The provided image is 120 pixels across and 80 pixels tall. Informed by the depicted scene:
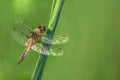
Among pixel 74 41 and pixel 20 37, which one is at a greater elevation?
pixel 20 37

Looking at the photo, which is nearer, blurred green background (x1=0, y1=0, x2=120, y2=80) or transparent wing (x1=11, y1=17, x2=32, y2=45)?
transparent wing (x1=11, y1=17, x2=32, y2=45)

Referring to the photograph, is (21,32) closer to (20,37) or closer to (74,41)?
(20,37)

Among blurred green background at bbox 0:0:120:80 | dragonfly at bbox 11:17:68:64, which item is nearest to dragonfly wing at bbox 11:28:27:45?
dragonfly at bbox 11:17:68:64

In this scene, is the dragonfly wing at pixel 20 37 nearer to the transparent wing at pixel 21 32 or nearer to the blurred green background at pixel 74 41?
the transparent wing at pixel 21 32

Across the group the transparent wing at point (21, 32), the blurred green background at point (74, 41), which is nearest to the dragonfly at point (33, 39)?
the transparent wing at point (21, 32)

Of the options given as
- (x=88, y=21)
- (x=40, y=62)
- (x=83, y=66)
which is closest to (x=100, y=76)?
(x=83, y=66)

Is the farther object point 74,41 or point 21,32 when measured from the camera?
point 74,41

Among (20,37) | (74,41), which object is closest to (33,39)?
(20,37)

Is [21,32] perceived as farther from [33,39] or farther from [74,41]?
[74,41]

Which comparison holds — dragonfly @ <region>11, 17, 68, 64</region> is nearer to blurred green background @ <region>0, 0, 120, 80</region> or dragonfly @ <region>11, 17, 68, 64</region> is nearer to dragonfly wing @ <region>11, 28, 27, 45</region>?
dragonfly wing @ <region>11, 28, 27, 45</region>
